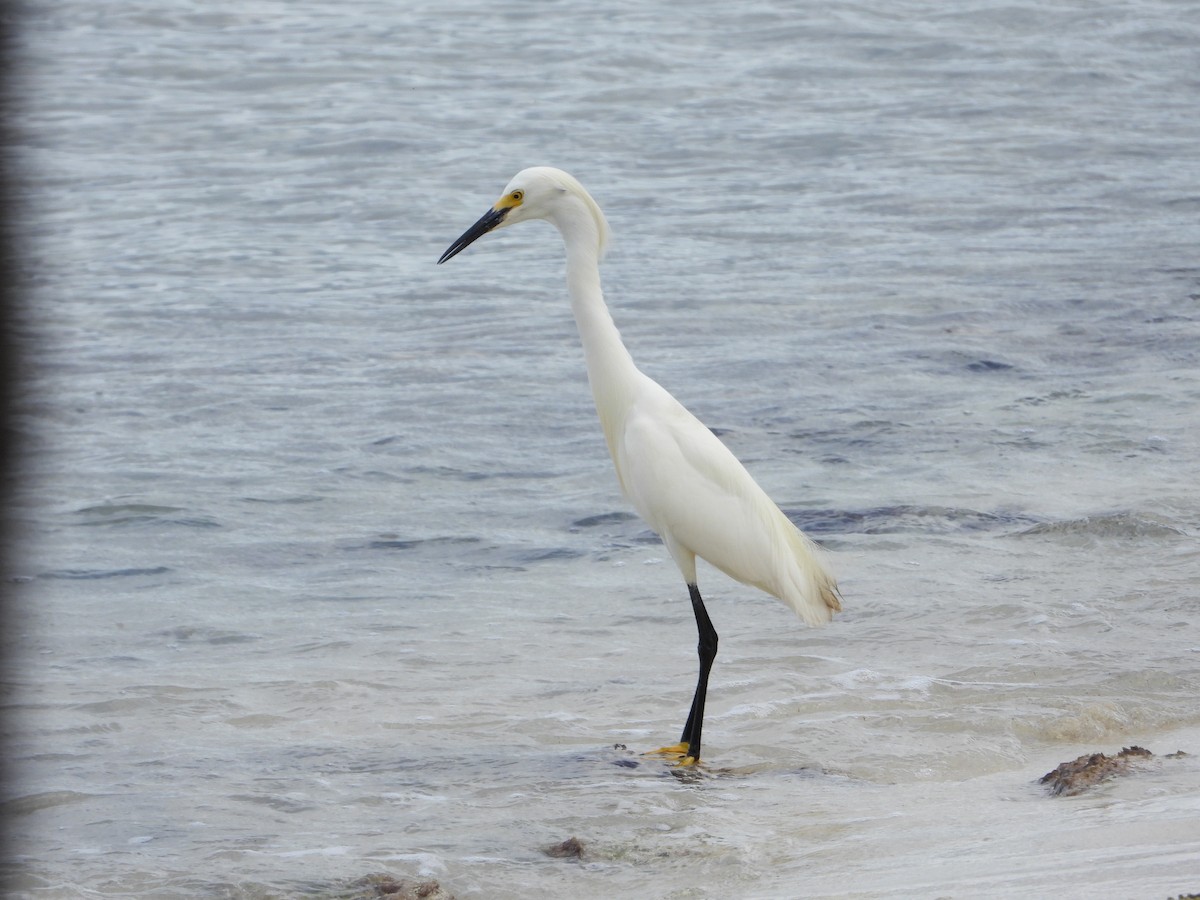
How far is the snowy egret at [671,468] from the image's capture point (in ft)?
18.2

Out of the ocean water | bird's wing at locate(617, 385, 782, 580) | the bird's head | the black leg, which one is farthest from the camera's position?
the bird's head

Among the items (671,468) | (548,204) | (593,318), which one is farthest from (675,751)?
(548,204)

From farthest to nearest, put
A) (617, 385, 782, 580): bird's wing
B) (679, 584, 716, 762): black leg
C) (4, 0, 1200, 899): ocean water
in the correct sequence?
(617, 385, 782, 580): bird's wing
(679, 584, 716, 762): black leg
(4, 0, 1200, 899): ocean water

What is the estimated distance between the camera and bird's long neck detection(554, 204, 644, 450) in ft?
18.6

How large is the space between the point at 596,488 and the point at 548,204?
308cm

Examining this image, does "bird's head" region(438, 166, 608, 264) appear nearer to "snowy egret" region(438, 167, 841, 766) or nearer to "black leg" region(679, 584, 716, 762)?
"snowy egret" region(438, 167, 841, 766)

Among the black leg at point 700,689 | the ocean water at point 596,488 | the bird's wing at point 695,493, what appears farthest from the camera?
the bird's wing at point 695,493

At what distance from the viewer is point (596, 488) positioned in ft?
28.1

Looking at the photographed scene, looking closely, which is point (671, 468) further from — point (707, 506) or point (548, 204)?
point (548, 204)

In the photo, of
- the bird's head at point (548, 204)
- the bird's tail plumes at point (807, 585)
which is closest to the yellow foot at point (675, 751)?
the bird's tail plumes at point (807, 585)

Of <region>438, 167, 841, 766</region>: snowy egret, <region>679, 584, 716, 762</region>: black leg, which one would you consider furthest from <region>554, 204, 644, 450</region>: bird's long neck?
<region>679, 584, 716, 762</region>: black leg

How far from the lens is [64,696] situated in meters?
6.14

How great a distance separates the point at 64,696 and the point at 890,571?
Answer: 3.47 m

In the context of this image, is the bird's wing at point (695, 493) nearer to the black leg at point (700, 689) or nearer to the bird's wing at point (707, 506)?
the bird's wing at point (707, 506)
